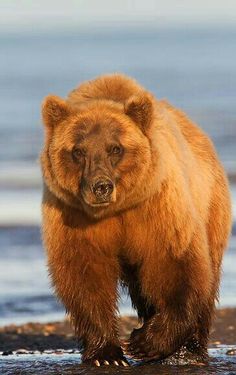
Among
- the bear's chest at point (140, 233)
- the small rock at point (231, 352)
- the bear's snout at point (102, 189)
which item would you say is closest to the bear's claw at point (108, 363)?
the bear's chest at point (140, 233)

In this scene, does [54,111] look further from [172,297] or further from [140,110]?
[172,297]

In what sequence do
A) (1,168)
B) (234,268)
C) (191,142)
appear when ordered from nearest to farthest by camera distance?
(191,142) < (234,268) < (1,168)

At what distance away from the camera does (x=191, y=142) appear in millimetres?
8680

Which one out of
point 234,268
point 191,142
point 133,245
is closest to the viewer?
point 133,245

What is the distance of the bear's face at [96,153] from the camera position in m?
7.36

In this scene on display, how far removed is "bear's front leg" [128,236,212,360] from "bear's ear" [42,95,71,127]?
1075mm

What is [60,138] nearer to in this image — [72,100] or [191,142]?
[72,100]

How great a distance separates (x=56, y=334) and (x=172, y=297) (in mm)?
3213

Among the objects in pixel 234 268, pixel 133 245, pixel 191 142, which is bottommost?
pixel 234 268

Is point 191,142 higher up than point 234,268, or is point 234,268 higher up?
point 191,142

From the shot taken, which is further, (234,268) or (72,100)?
(234,268)

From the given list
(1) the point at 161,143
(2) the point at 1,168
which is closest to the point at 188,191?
(1) the point at 161,143

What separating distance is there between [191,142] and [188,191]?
97 cm

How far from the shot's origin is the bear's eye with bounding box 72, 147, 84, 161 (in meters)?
7.48
